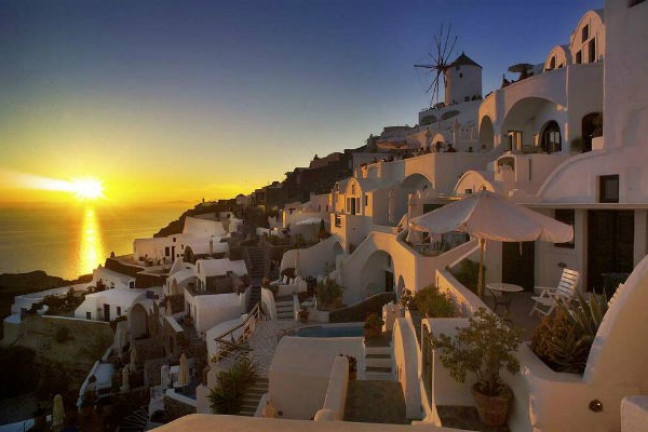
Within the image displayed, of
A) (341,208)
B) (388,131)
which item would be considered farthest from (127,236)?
(341,208)

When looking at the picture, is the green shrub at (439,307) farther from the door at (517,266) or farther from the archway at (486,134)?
the archway at (486,134)

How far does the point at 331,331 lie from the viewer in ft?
56.7

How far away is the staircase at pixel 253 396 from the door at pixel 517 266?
902 cm

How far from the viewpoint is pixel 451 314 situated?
26.2 feet

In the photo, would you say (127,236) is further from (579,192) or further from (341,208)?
(579,192)

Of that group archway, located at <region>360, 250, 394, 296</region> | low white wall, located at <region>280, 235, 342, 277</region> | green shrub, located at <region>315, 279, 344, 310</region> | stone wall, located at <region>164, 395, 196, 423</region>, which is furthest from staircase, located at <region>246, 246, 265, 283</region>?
stone wall, located at <region>164, 395, 196, 423</region>

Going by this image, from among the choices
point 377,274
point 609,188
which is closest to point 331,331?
point 377,274

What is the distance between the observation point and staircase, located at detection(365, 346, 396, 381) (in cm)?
1070

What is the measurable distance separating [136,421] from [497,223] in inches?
874

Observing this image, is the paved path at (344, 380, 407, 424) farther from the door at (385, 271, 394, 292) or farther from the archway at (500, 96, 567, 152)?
the archway at (500, 96, 567, 152)

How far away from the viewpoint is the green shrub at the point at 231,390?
12.3 m

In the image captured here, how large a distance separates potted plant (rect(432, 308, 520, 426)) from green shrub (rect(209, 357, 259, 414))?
9636mm

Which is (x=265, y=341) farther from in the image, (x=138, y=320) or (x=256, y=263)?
(x=138, y=320)

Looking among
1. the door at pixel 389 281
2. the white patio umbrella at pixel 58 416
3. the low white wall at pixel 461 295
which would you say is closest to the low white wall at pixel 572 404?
the low white wall at pixel 461 295
